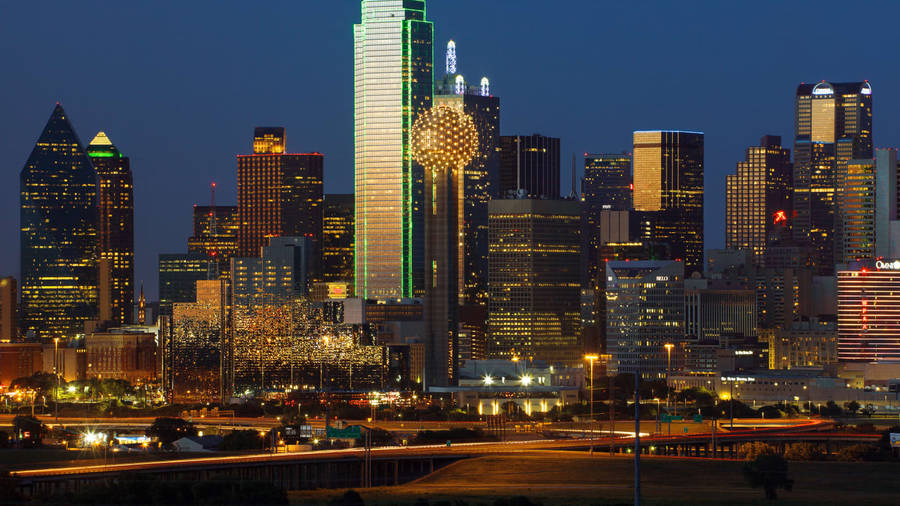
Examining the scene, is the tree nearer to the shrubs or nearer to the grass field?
the grass field

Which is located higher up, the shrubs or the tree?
the tree

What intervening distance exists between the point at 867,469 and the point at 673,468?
20.4 metres

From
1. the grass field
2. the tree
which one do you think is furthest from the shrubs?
the tree

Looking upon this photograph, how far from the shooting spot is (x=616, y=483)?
168 metres

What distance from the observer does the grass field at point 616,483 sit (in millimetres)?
155750

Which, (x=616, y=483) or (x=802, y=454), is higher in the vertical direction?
(x=616, y=483)

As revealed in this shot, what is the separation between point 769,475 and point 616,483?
1418 centimetres

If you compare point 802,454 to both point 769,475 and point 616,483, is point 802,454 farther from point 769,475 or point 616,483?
point 616,483

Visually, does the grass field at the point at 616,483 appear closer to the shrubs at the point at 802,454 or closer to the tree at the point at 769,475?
the tree at the point at 769,475

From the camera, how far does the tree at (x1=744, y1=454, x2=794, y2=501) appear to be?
16062 centimetres

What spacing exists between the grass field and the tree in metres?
0.88

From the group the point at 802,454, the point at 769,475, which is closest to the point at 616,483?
the point at 769,475

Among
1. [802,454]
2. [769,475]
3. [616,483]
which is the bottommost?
[802,454]

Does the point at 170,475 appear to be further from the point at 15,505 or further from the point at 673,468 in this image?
the point at 673,468
